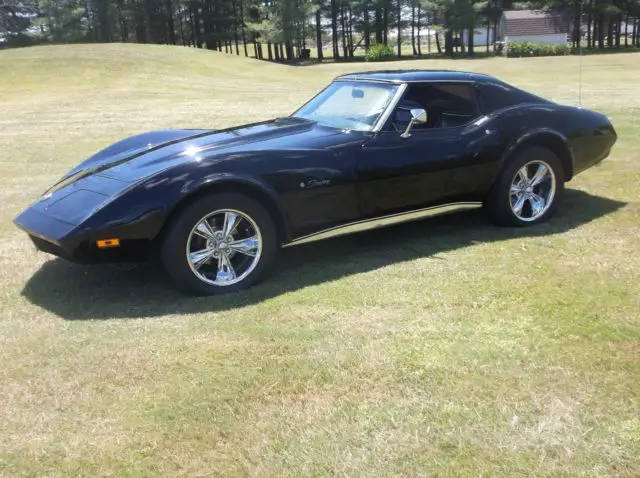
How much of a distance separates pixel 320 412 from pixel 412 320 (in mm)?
1136

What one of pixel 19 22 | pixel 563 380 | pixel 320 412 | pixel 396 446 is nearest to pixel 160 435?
pixel 320 412

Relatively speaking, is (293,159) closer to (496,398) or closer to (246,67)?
(496,398)

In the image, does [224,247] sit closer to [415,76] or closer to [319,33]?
[415,76]

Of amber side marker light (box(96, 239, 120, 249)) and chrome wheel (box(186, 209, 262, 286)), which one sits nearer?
amber side marker light (box(96, 239, 120, 249))

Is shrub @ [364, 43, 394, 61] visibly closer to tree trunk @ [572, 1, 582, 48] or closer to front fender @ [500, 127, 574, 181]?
tree trunk @ [572, 1, 582, 48]

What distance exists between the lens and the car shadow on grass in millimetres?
4281

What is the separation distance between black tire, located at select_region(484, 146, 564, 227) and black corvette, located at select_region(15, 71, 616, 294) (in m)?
0.01

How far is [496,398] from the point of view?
300cm

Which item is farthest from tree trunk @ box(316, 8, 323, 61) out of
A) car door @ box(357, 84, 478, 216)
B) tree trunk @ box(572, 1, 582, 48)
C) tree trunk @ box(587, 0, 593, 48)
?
car door @ box(357, 84, 478, 216)

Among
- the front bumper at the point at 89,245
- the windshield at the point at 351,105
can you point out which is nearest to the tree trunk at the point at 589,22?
the windshield at the point at 351,105

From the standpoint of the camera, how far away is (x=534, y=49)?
53875 mm

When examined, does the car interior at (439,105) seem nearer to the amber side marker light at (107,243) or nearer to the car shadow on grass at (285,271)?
the car shadow on grass at (285,271)

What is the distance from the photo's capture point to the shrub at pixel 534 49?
53312 millimetres

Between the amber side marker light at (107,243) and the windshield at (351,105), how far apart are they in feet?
6.68
